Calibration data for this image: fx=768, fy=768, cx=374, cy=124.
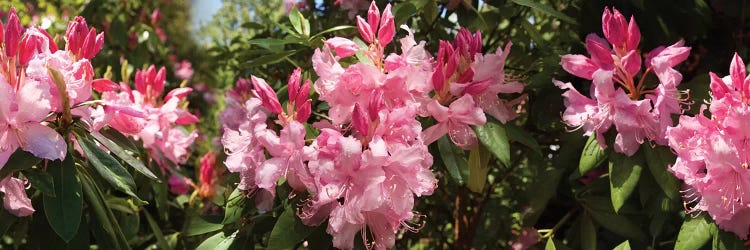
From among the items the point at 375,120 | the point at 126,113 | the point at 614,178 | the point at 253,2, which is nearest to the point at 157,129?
the point at 126,113

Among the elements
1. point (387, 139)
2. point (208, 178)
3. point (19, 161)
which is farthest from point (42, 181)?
point (208, 178)

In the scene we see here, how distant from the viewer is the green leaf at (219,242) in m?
1.25

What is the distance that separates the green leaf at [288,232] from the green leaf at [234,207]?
0.41ft

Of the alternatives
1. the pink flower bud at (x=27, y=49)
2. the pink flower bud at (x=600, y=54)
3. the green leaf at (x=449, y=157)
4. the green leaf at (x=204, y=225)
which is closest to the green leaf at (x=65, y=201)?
the pink flower bud at (x=27, y=49)

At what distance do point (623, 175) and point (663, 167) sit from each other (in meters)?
0.06

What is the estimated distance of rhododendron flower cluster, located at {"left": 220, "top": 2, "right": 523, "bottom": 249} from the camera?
40.7 inches

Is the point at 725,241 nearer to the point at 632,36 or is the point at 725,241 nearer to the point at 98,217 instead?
the point at 632,36

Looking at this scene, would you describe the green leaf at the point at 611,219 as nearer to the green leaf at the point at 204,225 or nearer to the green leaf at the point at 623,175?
the green leaf at the point at 623,175

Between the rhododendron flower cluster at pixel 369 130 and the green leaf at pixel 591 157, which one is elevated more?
the rhododendron flower cluster at pixel 369 130

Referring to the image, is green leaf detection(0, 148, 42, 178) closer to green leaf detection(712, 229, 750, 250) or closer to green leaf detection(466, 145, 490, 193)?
green leaf detection(466, 145, 490, 193)

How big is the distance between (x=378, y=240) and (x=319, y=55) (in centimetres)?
29

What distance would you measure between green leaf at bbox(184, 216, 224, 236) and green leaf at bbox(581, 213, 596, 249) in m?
0.63

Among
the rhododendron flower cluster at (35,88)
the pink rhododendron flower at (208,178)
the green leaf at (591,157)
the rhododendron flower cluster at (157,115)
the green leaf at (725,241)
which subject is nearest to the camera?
the rhododendron flower cluster at (35,88)

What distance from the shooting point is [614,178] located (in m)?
1.21
